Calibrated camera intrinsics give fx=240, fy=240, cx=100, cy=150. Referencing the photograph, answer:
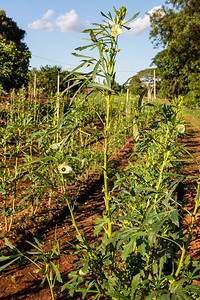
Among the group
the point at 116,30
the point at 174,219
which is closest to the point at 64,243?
the point at 174,219

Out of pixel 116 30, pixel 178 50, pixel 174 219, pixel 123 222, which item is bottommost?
pixel 123 222

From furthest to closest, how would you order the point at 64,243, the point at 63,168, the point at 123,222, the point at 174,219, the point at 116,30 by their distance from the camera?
1. the point at 64,243
2. the point at 123,222
3. the point at 63,168
4. the point at 116,30
5. the point at 174,219

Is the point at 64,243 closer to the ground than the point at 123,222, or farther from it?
closer to the ground

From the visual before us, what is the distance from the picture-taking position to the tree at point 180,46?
46.3 ft

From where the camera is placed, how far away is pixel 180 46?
15.3 metres

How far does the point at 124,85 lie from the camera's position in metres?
1.28

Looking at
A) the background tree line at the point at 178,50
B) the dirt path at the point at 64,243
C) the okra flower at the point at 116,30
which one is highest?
the background tree line at the point at 178,50

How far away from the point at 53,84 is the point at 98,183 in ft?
48.7

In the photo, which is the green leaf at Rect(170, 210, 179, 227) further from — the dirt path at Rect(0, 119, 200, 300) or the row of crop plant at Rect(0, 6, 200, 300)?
the dirt path at Rect(0, 119, 200, 300)

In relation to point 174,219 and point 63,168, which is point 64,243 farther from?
Answer: point 174,219

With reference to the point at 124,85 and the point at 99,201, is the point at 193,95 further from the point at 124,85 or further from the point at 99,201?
the point at 124,85

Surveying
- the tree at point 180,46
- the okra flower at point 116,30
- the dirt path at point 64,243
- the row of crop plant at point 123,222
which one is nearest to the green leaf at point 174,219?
the row of crop plant at point 123,222

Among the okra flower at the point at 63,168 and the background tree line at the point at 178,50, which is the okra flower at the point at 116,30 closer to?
the okra flower at the point at 63,168

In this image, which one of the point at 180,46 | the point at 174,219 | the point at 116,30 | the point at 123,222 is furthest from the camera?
the point at 180,46
